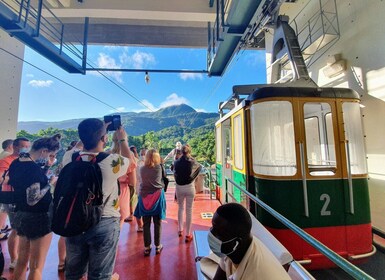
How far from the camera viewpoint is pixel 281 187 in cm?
234

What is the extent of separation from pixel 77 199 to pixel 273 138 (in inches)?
84.6

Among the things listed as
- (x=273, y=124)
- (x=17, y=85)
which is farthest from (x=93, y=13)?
(x=273, y=124)

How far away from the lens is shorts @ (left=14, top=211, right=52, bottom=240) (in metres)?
1.72

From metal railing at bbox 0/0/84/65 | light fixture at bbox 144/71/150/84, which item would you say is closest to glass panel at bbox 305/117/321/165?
light fixture at bbox 144/71/150/84

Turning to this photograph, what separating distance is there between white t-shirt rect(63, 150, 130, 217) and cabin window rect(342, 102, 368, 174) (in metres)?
2.60

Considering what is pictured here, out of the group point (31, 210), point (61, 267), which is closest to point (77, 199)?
point (31, 210)

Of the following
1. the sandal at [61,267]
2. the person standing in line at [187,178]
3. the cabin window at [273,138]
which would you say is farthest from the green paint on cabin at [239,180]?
the sandal at [61,267]

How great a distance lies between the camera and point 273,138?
2.53m

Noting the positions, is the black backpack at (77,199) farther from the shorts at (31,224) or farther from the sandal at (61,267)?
the sandal at (61,267)

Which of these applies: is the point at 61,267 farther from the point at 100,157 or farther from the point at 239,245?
the point at 239,245

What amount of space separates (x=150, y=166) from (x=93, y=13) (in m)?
4.30

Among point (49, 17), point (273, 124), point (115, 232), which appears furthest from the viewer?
point (49, 17)

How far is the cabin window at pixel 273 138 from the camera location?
2445mm

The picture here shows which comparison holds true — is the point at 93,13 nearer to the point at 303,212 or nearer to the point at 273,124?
the point at 273,124
